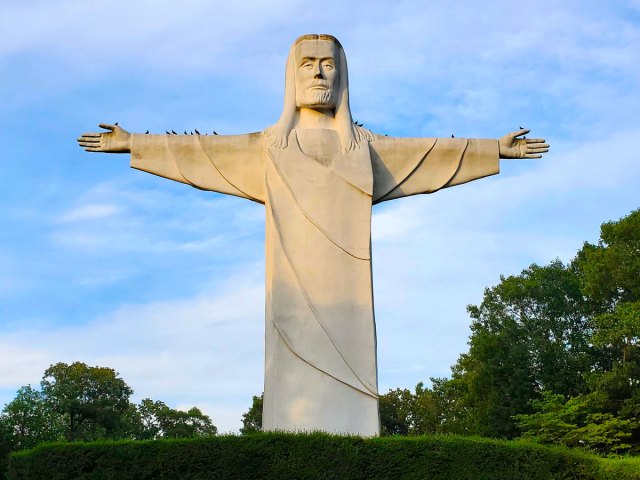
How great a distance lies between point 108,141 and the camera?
1470cm

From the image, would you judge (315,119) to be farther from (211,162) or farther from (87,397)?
(87,397)

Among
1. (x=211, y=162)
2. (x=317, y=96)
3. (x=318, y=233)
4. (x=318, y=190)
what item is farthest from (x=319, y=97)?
(x=318, y=233)

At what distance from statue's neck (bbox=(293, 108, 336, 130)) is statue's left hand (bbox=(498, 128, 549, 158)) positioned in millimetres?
2796

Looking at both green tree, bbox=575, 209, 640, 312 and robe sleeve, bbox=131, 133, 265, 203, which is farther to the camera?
green tree, bbox=575, 209, 640, 312

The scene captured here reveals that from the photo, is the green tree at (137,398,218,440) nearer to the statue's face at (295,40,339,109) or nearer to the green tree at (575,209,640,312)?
the green tree at (575,209,640,312)

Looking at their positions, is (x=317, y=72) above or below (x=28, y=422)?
above

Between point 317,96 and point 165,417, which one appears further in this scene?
point 165,417

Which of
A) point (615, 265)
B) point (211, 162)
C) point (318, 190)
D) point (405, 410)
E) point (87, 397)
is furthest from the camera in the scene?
point (405, 410)

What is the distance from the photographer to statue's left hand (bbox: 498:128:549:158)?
15.2m

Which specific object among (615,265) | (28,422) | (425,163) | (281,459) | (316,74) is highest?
(615,265)

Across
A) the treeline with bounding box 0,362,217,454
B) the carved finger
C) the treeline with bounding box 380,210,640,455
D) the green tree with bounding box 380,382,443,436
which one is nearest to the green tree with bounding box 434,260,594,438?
the treeline with bounding box 380,210,640,455

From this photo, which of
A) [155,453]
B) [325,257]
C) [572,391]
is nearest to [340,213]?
[325,257]

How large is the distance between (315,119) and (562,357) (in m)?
26.1

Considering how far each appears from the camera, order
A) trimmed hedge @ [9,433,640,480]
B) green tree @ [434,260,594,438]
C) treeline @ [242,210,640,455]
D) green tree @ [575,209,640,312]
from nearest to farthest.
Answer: trimmed hedge @ [9,433,640,480], treeline @ [242,210,640,455], green tree @ [575,209,640,312], green tree @ [434,260,594,438]
